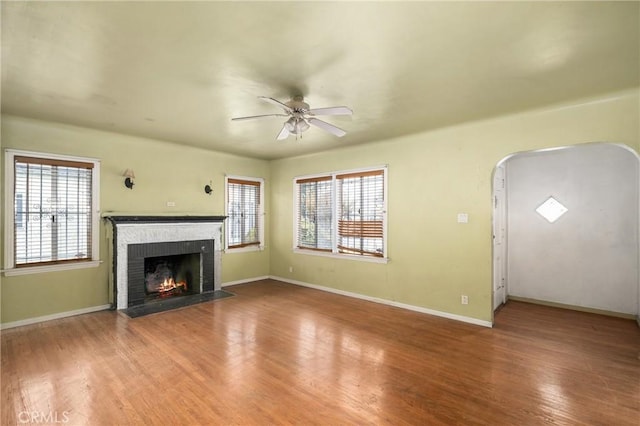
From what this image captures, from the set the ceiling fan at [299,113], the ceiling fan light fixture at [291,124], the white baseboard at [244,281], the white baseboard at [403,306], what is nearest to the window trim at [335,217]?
the white baseboard at [403,306]

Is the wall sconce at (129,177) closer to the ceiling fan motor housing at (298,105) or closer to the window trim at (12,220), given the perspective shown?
the window trim at (12,220)

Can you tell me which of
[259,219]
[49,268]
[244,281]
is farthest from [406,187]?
[49,268]

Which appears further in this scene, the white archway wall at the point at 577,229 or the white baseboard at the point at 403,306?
the white archway wall at the point at 577,229

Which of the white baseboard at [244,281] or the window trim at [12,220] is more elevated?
the window trim at [12,220]

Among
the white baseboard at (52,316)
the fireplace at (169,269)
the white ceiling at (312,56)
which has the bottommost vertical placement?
the white baseboard at (52,316)

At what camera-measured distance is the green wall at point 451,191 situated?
3406 mm

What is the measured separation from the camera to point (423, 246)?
466 centimetres

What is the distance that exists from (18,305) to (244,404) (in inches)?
148

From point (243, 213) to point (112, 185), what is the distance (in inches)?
96.3

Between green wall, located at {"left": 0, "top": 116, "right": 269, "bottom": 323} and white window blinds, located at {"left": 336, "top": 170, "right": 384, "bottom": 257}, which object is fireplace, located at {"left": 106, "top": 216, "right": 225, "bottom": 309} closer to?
green wall, located at {"left": 0, "top": 116, "right": 269, "bottom": 323}

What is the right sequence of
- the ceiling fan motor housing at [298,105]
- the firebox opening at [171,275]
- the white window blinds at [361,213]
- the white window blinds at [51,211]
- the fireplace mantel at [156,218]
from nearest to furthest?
1. the ceiling fan motor housing at [298,105]
2. the white window blinds at [51,211]
3. the fireplace mantel at [156,218]
4. the white window blinds at [361,213]
5. the firebox opening at [171,275]

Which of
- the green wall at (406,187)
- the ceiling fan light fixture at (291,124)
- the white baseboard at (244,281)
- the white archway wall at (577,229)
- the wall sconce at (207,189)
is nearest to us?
the ceiling fan light fixture at (291,124)

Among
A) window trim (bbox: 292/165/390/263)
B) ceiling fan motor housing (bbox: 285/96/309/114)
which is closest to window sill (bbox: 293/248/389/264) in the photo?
window trim (bbox: 292/165/390/263)

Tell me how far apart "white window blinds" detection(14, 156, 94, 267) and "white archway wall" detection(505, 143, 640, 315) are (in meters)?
6.82
